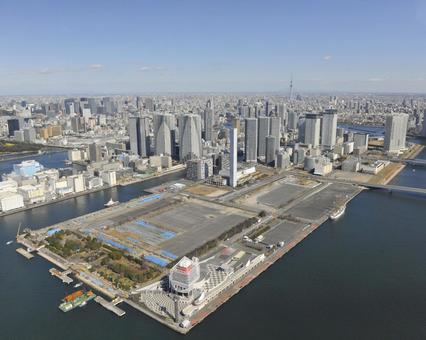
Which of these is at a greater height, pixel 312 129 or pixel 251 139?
pixel 312 129

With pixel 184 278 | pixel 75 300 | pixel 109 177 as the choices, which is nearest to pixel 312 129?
pixel 109 177

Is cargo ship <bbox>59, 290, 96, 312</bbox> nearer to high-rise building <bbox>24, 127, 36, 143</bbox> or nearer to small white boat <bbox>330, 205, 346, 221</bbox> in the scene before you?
small white boat <bbox>330, 205, 346, 221</bbox>

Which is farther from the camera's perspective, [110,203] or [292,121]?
[292,121]

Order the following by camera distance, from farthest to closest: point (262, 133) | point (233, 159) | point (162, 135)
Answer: point (262, 133)
point (162, 135)
point (233, 159)

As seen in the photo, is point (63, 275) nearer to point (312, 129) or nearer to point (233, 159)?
point (233, 159)

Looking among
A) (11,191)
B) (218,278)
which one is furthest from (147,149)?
Result: (218,278)

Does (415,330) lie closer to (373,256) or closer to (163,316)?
(373,256)

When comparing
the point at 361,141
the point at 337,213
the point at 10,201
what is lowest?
the point at 337,213
